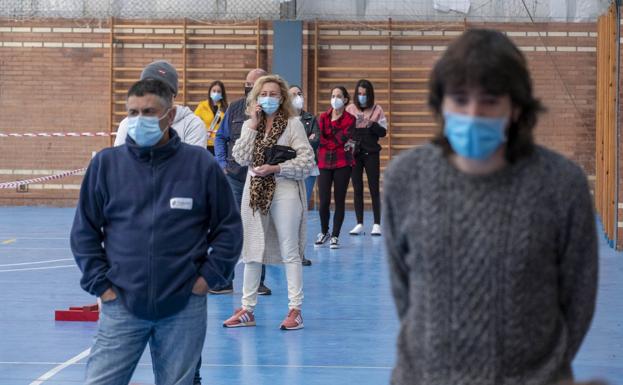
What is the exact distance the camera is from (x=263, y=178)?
772 cm

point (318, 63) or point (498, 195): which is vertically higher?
point (318, 63)

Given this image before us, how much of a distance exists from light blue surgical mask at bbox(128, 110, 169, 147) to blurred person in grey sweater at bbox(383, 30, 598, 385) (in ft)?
5.56

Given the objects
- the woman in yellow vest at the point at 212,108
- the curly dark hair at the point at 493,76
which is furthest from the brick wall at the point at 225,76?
the curly dark hair at the point at 493,76

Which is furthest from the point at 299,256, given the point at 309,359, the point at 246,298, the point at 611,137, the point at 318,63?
the point at 318,63

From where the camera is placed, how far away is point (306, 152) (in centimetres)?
774

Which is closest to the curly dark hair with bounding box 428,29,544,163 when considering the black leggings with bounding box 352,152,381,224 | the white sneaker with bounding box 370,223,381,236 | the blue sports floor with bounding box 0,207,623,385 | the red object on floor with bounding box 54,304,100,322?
the blue sports floor with bounding box 0,207,623,385

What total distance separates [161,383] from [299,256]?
3.68 metres

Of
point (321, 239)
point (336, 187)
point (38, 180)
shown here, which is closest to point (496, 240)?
point (336, 187)

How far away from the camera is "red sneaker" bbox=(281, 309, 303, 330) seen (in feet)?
25.8

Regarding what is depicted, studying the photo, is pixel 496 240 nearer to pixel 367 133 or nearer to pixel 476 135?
pixel 476 135

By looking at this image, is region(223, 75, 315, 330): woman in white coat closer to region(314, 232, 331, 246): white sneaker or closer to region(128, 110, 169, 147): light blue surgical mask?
region(128, 110, 169, 147): light blue surgical mask

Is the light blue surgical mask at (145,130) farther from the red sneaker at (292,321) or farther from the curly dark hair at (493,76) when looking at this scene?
the red sneaker at (292,321)

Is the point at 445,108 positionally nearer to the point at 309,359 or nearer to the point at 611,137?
the point at 309,359

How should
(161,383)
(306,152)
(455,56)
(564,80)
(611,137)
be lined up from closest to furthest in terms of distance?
(455,56), (161,383), (306,152), (611,137), (564,80)
